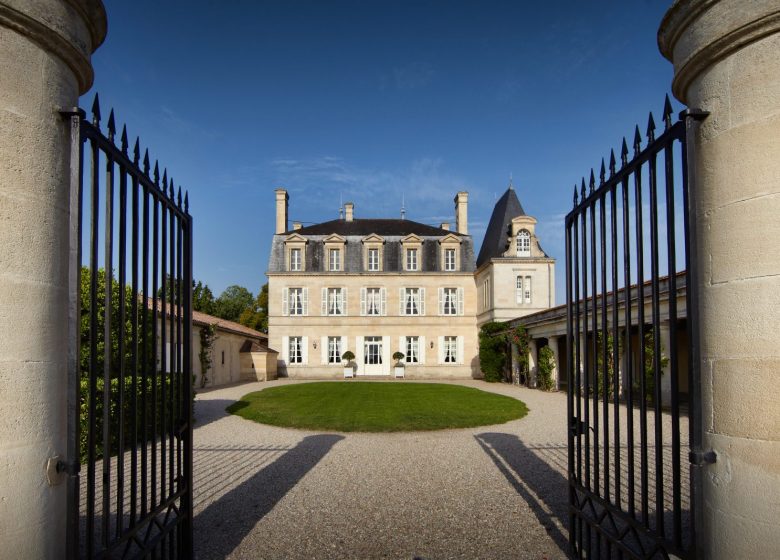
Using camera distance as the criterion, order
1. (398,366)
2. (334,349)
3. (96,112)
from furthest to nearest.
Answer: (334,349)
(398,366)
(96,112)

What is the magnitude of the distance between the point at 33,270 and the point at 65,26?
1.10 m

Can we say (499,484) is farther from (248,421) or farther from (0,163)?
(248,421)

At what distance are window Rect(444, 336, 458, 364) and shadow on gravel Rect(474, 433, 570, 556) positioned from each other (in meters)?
18.6

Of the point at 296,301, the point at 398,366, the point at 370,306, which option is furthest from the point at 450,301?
the point at 296,301

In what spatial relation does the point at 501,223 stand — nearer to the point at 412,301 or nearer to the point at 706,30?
the point at 412,301

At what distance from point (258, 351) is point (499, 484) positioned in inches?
831

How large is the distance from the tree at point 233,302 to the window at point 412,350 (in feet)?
70.6

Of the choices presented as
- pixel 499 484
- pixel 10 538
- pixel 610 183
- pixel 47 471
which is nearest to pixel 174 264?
pixel 47 471

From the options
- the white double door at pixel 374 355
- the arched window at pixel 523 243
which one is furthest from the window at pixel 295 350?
the arched window at pixel 523 243

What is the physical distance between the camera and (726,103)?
7.66 feet

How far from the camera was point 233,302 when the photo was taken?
47219 mm

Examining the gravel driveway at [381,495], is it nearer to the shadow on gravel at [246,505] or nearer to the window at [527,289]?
the shadow on gravel at [246,505]

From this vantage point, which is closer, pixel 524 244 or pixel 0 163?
pixel 0 163

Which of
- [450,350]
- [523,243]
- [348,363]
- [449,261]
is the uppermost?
[523,243]
